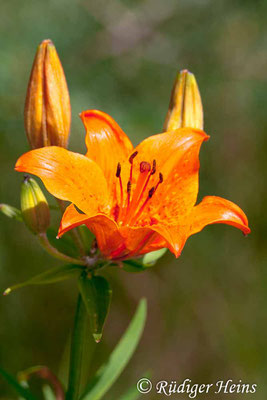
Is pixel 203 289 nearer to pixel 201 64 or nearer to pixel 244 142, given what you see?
pixel 244 142

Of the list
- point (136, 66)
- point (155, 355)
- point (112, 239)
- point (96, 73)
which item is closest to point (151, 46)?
point (136, 66)

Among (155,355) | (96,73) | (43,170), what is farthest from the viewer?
(96,73)

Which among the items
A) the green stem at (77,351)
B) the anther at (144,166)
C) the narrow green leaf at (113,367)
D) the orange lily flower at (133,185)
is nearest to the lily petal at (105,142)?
the orange lily flower at (133,185)

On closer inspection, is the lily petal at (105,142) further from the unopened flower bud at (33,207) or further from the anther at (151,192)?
the unopened flower bud at (33,207)

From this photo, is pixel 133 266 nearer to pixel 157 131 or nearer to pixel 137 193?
pixel 137 193

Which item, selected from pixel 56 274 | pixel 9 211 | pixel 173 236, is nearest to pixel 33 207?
pixel 9 211

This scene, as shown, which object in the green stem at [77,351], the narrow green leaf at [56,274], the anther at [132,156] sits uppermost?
the anther at [132,156]
